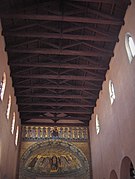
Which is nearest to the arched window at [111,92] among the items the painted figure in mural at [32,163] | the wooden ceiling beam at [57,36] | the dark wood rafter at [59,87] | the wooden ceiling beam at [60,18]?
the dark wood rafter at [59,87]

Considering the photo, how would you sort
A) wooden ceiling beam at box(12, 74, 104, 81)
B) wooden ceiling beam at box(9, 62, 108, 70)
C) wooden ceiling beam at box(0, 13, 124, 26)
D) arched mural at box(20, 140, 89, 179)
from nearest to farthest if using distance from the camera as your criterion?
wooden ceiling beam at box(0, 13, 124, 26)
wooden ceiling beam at box(9, 62, 108, 70)
wooden ceiling beam at box(12, 74, 104, 81)
arched mural at box(20, 140, 89, 179)

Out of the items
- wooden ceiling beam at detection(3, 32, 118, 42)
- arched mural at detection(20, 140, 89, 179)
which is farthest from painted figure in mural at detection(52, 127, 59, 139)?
wooden ceiling beam at detection(3, 32, 118, 42)

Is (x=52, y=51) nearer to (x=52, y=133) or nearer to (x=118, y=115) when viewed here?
(x=118, y=115)

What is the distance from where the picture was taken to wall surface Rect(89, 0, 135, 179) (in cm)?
1015

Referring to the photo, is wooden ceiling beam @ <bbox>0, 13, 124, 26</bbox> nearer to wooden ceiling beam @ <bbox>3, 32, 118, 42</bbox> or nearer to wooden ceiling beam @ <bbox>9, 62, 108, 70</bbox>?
wooden ceiling beam @ <bbox>3, 32, 118, 42</bbox>

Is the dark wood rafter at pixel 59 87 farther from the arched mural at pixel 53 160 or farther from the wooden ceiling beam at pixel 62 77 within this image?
→ the arched mural at pixel 53 160

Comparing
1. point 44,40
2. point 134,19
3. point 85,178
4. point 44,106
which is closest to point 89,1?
point 134,19

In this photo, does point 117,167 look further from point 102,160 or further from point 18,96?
point 18,96

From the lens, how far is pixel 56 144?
64.6 feet

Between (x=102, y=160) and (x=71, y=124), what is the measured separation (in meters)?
5.71

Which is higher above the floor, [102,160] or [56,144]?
[56,144]

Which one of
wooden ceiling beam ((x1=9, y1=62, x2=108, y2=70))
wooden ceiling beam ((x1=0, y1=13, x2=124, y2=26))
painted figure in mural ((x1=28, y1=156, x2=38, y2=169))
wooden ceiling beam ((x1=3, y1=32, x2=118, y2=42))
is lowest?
painted figure in mural ((x1=28, y1=156, x2=38, y2=169))

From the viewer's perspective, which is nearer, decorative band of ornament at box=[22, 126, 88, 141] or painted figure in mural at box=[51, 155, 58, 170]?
decorative band of ornament at box=[22, 126, 88, 141]

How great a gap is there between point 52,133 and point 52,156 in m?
2.83
